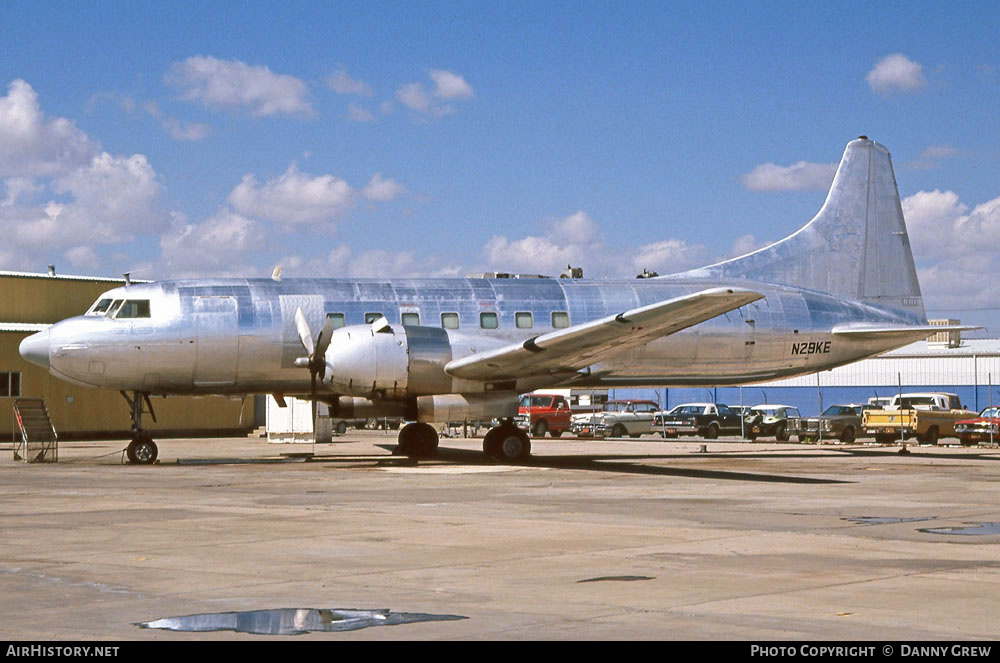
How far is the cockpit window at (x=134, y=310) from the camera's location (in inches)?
Answer: 1061

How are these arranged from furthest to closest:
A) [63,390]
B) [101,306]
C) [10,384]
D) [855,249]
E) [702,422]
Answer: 1. [702,422]
2. [63,390]
3. [10,384]
4. [855,249]
5. [101,306]

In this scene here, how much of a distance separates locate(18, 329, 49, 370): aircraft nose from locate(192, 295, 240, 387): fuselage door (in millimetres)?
3523

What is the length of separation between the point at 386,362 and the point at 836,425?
2860 centimetres

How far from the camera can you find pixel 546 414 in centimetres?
5353

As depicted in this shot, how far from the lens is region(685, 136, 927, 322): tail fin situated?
3266 centimetres

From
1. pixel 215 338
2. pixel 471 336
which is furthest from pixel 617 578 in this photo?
pixel 215 338

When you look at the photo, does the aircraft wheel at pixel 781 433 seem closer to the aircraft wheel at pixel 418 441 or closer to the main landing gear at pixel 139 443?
the aircraft wheel at pixel 418 441

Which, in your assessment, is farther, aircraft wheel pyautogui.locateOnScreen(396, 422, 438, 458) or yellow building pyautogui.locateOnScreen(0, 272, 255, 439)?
yellow building pyautogui.locateOnScreen(0, 272, 255, 439)

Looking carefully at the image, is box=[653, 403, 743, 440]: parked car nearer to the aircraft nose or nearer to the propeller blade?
the propeller blade

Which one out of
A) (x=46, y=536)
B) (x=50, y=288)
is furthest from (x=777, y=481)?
(x=50, y=288)

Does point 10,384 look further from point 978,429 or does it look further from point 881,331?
point 978,429

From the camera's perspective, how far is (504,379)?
2647 cm

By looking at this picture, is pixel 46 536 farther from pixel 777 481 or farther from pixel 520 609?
pixel 777 481

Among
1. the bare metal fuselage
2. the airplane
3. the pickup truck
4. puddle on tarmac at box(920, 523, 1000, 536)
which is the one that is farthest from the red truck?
puddle on tarmac at box(920, 523, 1000, 536)
